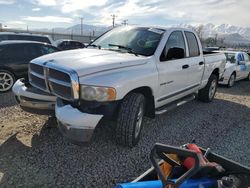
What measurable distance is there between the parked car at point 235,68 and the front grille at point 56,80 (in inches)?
302

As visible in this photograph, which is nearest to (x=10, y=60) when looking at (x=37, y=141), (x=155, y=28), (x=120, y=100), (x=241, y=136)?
(x=37, y=141)

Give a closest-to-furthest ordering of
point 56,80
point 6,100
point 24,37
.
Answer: point 56,80, point 6,100, point 24,37

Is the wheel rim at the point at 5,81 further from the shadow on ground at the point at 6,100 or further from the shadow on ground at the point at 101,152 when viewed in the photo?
the shadow on ground at the point at 101,152

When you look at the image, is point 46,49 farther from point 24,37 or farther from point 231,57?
point 231,57

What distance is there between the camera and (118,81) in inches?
136

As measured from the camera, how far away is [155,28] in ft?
16.3

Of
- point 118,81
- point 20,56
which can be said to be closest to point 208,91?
point 118,81

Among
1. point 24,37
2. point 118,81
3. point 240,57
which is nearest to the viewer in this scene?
point 118,81

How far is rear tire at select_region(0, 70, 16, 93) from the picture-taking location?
7207mm

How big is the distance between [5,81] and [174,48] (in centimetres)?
498

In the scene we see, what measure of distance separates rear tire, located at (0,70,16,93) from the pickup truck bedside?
467cm

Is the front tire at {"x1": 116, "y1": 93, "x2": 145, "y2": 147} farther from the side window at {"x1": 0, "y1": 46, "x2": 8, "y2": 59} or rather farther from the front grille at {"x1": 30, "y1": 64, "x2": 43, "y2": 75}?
the side window at {"x1": 0, "y1": 46, "x2": 8, "y2": 59}

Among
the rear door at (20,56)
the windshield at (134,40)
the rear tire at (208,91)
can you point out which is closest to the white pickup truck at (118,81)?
the windshield at (134,40)

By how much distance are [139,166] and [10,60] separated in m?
5.52
